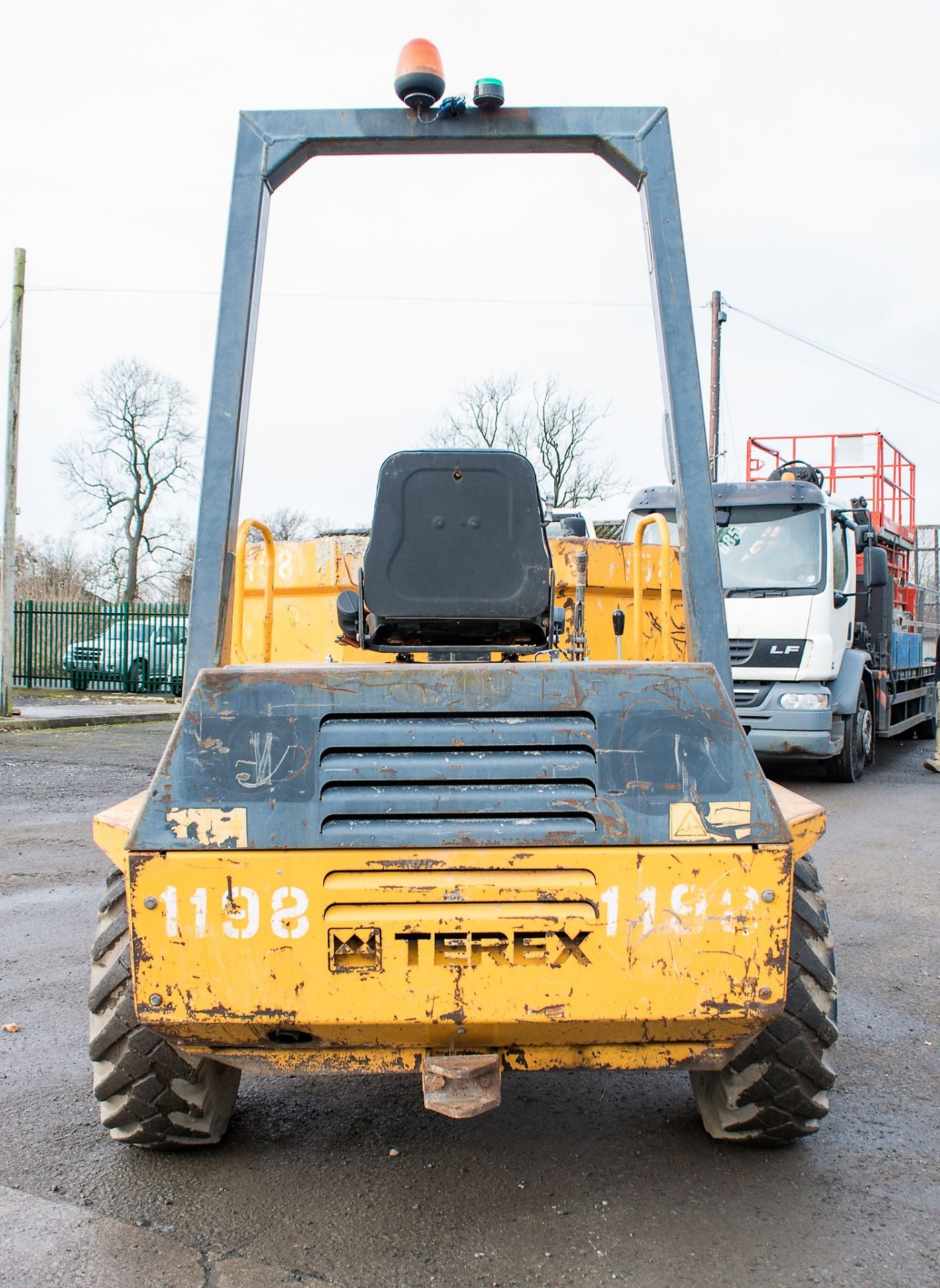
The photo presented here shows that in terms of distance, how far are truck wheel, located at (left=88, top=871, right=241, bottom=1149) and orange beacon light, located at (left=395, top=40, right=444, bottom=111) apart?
2.27 meters

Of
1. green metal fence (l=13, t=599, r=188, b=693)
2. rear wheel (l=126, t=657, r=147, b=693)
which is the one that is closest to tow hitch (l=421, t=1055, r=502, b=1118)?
green metal fence (l=13, t=599, r=188, b=693)

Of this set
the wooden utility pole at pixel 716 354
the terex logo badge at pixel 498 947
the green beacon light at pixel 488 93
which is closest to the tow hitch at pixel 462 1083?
the terex logo badge at pixel 498 947

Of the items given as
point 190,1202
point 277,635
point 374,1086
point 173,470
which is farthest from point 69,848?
point 173,470

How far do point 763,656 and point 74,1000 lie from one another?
7.37 m

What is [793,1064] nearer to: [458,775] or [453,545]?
[458,775]

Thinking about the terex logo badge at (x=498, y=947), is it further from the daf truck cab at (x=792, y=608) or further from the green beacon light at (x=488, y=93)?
the daf truck cab at (x=792, y=608)

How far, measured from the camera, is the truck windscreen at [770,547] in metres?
10.3

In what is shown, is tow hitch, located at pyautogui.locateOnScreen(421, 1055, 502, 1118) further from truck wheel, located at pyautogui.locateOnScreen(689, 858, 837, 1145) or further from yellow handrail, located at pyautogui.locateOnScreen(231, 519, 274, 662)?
yellow handrail, located at pyautogui.locateOnScreen(231, 519, 274, 662)

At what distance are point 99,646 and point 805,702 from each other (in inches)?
754

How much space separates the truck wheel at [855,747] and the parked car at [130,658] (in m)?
17.1

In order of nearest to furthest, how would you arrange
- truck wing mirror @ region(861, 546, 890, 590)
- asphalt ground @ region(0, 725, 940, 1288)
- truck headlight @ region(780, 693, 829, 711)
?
asphalt ground @ region(0, 725, 940, 1288)
truck headlight @ region(780, 693, 829, 711)
truck wing mirror @ region(861, 546, 890, 590)

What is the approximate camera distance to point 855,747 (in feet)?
37.5

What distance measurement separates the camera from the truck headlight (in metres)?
10.1

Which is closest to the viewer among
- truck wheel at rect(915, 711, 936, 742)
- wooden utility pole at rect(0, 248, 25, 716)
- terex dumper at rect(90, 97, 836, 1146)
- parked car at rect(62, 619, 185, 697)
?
terex dumper at rect(90, 97, 836, 1146)
